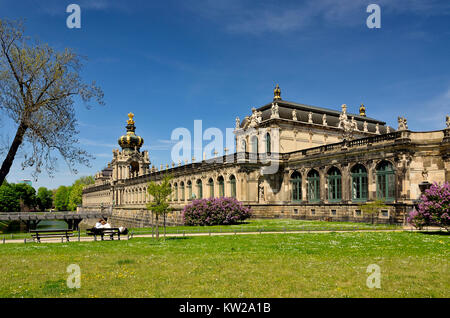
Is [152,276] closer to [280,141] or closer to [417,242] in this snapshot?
[417,242]

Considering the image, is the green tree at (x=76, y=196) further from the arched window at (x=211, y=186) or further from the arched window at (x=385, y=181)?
the arched window at (x=385, y=181)

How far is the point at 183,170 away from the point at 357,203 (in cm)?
3292

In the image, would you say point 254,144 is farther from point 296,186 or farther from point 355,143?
point 355,143

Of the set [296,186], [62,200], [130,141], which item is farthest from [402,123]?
[62,200]

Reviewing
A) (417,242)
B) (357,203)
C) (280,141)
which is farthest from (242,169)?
(417,242)

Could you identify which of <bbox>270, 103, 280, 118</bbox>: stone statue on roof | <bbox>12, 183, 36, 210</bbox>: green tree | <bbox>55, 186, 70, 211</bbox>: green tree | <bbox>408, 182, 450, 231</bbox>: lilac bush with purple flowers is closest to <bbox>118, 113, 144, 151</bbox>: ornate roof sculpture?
<bbox>12, 183, 36, 210</bbox>: green tree

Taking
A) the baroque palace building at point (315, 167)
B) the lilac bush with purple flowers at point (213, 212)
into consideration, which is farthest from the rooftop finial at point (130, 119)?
the lilac bush with purple flowers at point (213, 212)

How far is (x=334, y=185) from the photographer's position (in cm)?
3953

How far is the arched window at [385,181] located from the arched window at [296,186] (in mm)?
11170

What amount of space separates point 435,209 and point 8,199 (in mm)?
111257

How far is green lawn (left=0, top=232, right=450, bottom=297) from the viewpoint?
373 inches

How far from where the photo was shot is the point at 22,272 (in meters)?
12.2

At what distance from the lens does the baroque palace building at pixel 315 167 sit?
32250 mm
